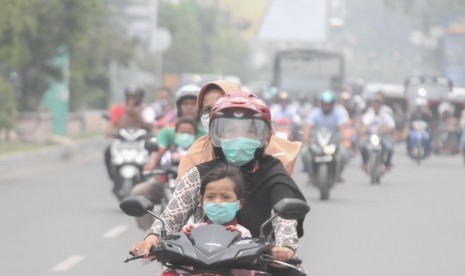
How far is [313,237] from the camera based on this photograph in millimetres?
16938

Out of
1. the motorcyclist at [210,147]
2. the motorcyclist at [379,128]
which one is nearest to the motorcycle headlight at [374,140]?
the motorcyclist at [379,128]

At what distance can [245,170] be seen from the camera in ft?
24.4

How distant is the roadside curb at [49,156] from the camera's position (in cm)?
2883

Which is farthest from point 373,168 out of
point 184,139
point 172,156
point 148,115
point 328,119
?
point 184,139

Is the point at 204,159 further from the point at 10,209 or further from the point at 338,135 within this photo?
the point at 338,135

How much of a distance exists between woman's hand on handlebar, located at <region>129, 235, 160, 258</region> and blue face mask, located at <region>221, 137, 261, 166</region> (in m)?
0.53

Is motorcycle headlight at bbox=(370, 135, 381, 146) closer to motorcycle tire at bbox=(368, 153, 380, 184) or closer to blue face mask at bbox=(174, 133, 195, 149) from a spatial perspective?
motorcycle tire at bbox=(368, 153, 380, 184)

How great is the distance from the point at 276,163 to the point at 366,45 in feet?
598

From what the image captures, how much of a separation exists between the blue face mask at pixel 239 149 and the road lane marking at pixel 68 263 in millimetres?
6465

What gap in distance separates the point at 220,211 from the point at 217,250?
401 mm

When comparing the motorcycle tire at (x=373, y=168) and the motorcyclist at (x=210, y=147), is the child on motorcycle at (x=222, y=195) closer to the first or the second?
the motorcyclist at (x=210, y=147)

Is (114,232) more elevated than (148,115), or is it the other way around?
(148,115)

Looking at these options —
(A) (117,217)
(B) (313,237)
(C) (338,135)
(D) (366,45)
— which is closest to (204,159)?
(B) (313,237)

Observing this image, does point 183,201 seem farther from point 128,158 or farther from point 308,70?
point 308,70
